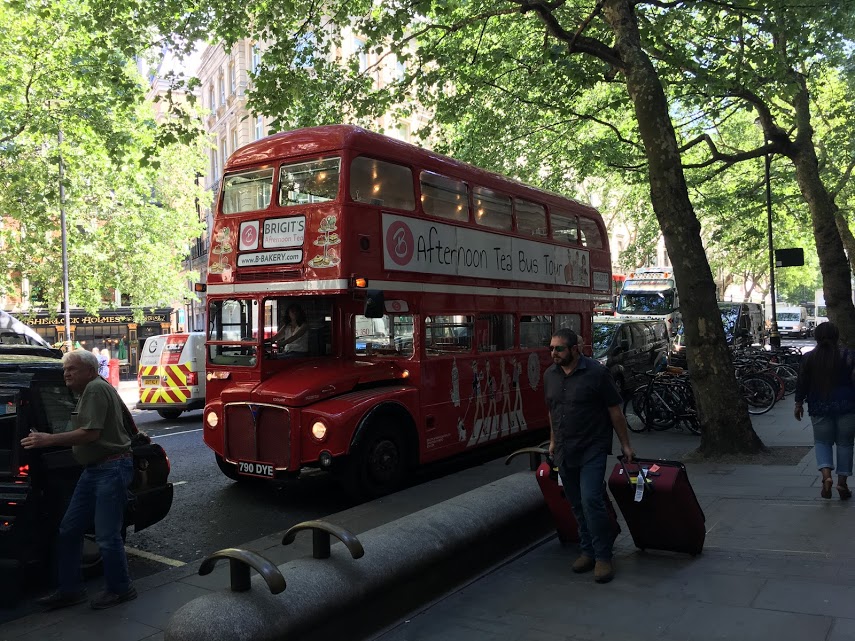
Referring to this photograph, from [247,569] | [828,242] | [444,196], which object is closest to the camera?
[247,569]

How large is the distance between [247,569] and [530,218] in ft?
28.1

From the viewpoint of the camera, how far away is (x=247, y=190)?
8.54 m

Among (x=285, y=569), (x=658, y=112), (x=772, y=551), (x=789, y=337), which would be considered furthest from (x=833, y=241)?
(x=789, y=337)

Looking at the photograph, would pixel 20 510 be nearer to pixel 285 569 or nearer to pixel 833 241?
pixel 285 569

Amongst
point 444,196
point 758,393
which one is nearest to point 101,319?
point 444,196

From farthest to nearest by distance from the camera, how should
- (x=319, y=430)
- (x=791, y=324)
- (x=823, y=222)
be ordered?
(x=791, y=324)
(x=823, y=222)
(x=319, y=430)

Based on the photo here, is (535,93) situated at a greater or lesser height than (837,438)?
greater

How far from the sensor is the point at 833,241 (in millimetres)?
16281

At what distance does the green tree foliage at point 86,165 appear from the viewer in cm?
Result: 1476

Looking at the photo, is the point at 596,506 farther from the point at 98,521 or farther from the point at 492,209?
the point at 492,209

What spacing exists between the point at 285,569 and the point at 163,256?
83.9 feet

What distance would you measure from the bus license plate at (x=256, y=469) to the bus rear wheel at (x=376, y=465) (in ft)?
2.64

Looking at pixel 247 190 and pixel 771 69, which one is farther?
pixel 771 69

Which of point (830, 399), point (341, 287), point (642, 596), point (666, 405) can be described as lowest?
point (642, 596)
